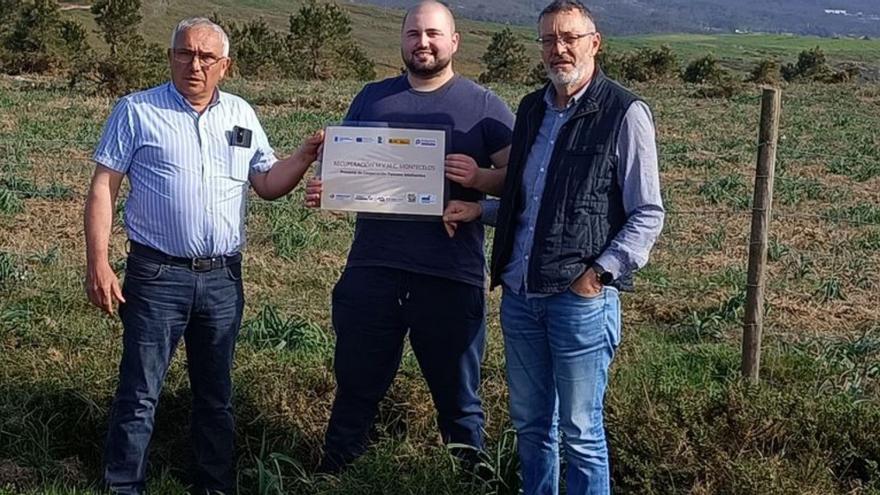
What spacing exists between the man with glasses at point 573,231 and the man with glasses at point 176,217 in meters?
1.06

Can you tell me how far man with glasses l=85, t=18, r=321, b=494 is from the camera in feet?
13.5

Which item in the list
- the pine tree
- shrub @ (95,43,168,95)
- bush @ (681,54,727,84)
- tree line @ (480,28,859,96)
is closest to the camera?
shrub @ (95,43,168,95)

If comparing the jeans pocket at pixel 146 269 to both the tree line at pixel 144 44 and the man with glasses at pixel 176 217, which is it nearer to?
the man with glasses at pixel 176 217

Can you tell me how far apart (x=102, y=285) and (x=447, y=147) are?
4.93 feet

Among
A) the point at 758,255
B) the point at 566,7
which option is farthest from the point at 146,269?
the point at 758,255

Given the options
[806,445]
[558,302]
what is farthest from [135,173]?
[806,445]

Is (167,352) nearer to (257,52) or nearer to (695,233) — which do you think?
(695,233)

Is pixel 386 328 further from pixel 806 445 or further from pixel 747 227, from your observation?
pixel 747 227

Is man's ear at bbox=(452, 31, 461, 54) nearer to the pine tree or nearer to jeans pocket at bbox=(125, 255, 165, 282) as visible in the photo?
jeans pocket at bbox=(125, 255, 165, 282)

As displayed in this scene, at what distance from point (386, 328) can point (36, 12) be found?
3836cm

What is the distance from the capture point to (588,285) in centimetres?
358

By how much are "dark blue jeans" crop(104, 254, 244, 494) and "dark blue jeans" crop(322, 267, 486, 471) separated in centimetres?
49

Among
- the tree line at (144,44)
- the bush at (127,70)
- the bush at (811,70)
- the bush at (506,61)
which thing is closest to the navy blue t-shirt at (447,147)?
the bush at (127,70)

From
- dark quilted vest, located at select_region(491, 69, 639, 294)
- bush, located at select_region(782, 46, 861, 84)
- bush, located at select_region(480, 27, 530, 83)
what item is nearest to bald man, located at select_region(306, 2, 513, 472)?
dark quilted vest, located at select_region(491, 69, 639, 294)
